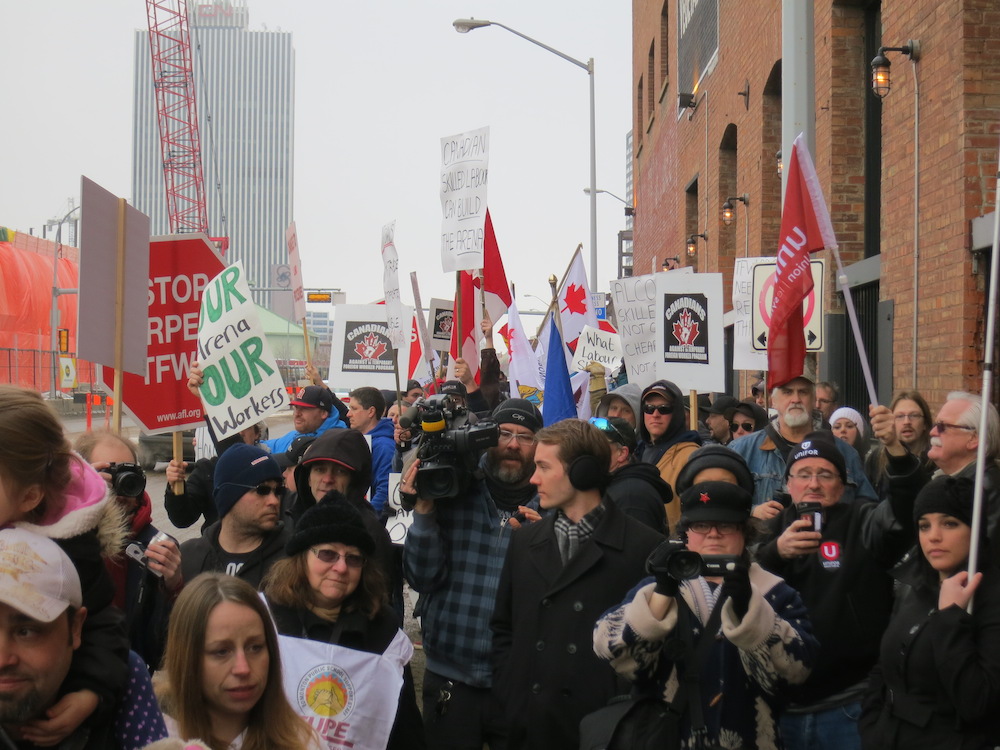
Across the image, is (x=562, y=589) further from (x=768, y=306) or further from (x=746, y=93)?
(x=746, y=93)

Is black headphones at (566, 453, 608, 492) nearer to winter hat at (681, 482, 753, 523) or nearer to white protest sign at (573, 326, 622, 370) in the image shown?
winter hat at (681, 482, 753, 523)

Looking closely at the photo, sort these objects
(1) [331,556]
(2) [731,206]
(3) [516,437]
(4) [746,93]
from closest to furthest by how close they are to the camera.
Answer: (1) [331,556] < (3) [516,437] < (4) [746,93] < (2) [731,206]

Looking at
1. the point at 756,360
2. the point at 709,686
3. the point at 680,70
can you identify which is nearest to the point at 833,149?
the point at 756,360

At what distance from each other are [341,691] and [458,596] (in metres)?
1.08

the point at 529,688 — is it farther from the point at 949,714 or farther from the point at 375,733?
the point at 949,714

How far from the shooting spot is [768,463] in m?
6.16

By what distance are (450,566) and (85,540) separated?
2437mm

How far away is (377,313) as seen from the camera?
Answer: 1266 cm

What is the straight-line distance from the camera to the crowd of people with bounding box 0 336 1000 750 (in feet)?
7.97

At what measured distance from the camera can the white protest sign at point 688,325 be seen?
850 cm

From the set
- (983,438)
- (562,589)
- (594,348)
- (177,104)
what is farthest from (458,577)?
(177,104)

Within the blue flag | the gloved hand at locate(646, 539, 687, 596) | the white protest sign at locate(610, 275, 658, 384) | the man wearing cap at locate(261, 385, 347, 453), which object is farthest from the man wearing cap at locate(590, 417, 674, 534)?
the white protest sign at locate(610, 275, 658, 384)

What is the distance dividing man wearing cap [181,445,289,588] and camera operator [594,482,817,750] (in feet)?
5.86

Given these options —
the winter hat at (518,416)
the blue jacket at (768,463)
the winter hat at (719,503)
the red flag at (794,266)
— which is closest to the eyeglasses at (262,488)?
the winter hat at (518,416)
